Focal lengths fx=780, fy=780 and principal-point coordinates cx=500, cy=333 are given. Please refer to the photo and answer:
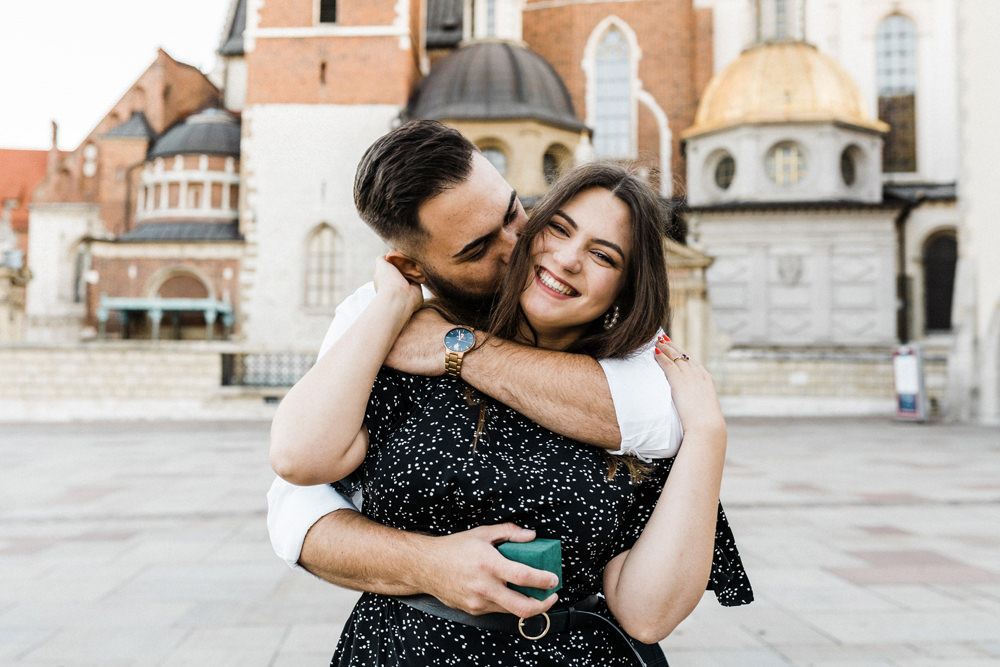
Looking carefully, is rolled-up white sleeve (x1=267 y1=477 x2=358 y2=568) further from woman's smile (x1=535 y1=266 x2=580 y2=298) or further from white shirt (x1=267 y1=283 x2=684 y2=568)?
woman's smile (x1=535 y1=266 x2=580 y2=298)

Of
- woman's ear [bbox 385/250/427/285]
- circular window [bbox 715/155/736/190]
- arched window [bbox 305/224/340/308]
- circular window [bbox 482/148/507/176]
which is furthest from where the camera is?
arched window [bbox 305/224/340/308]

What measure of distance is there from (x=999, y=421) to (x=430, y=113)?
18.6 metres

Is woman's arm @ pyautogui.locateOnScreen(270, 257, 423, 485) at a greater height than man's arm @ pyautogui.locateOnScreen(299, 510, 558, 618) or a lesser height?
greater

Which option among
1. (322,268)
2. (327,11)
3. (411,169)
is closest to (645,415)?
(411,169)

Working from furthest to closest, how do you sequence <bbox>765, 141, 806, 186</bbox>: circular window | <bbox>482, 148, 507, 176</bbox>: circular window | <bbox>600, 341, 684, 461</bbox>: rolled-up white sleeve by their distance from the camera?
1. <bbox>765, 141, 806, 186</bbox>: circular window
2. <bbox>482, 148, 507, 176</bbox>: circular window
3. <bbox>600, 341, 684, 461</bbox>: rolled-up white sleeve

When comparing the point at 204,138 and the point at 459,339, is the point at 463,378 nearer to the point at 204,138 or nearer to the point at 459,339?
the point at 459,339

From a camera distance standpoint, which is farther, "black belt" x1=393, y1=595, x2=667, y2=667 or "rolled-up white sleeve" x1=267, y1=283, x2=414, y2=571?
"rolled-up white sleeve" x1=267, y1=283, x2=414, y2=571

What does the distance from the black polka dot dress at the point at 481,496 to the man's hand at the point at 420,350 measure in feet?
0.10

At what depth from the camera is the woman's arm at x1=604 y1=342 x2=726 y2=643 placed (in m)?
Answer: 1.28

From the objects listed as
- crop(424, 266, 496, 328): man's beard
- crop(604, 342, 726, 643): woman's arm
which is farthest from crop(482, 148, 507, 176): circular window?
crop(604, 342, 726, 643): woman's arm

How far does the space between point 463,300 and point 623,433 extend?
1.54ft

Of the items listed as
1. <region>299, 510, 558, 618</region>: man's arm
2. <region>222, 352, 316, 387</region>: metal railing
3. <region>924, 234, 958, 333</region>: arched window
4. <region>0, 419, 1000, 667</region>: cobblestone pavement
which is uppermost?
<region>924, 234, 958, 333</region>: arched window

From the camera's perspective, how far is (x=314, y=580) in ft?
15.4

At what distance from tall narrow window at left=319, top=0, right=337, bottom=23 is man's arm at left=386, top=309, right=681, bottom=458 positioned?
1153 inches
